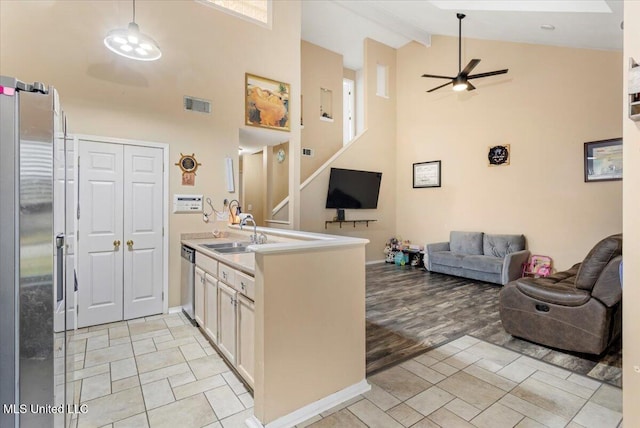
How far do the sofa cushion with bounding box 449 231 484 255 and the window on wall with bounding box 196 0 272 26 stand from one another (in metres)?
5.16

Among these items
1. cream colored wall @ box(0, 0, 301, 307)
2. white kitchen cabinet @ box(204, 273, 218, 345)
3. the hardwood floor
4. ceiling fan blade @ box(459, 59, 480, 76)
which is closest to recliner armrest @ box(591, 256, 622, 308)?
the hardwood floor

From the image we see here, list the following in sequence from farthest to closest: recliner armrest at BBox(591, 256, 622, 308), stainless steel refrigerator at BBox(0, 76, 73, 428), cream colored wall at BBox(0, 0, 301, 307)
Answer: cream colored wall at BBox(0, 0, 301, 307) → recliner armrest at BBox(591, 256, 622, 308) → stainless steel refrigerator at BBox(0, 76, 73, 428)

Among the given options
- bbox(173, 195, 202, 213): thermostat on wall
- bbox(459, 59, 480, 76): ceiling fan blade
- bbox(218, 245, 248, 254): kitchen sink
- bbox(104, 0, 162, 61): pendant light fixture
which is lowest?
bbox(218, 245, 248, 254): kitchen sink

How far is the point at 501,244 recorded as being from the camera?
18.2 feet

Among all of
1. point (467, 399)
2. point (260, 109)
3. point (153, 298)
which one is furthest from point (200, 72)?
point (467, 399)

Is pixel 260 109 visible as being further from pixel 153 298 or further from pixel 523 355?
pixel 523 355

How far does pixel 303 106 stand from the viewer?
709 cm

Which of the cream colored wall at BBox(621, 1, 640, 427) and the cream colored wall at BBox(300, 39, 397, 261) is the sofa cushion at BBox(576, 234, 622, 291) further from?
the cream colored wall at BBox(300, 39, 397, 261)

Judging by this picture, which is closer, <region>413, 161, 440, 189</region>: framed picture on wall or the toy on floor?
the toy on floor

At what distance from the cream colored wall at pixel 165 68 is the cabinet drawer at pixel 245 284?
2.20 meters

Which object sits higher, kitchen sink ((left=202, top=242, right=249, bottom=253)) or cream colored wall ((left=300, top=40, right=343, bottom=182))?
cream colored wall ((left=300, top=40, right=343, bottom=182))

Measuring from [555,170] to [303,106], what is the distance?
5.05m

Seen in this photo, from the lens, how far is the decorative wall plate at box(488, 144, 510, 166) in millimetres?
5676

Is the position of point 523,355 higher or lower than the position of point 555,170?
lower
